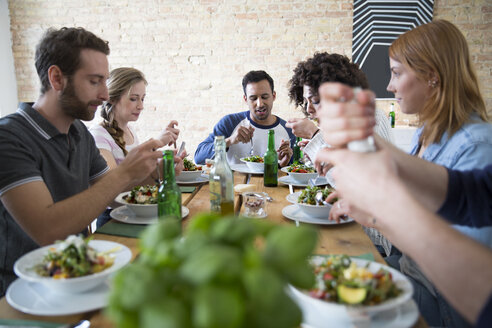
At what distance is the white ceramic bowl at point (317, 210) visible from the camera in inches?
52.6

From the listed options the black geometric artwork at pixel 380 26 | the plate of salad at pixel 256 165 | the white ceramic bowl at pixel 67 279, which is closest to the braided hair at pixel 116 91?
the plate of salad at pixel 256 165

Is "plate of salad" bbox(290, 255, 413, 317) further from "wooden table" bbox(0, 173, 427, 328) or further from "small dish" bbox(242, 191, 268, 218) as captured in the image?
"small dish" bbox(242, 191, 268, 218)

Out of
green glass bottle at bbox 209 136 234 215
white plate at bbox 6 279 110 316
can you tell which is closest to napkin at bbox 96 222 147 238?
green glass bottle at bbox 209 136 234 215

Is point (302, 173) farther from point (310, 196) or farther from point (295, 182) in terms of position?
point (310, 196)

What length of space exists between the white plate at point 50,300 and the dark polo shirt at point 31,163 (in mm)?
388

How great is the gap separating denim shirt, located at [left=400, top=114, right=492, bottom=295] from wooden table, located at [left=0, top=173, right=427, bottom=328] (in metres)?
0.25

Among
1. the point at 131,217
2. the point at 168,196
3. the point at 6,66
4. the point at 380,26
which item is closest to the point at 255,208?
the point at 168,196

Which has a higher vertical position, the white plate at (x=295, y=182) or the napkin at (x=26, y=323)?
the napkin at (x=26, y=323)

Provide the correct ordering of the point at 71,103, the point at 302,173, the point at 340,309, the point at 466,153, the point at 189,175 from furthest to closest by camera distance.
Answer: the point at 189,175, the point at 302,173, the point at 71,103, the point at 466,153, the point at 340,309

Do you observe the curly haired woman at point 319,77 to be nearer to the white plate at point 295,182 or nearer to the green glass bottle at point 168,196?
the white plate at point 295,182

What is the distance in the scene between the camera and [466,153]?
1.16 metres

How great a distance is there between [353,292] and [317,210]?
→ 69 cm

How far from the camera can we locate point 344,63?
2373 mm

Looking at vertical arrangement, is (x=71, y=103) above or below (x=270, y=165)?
above
